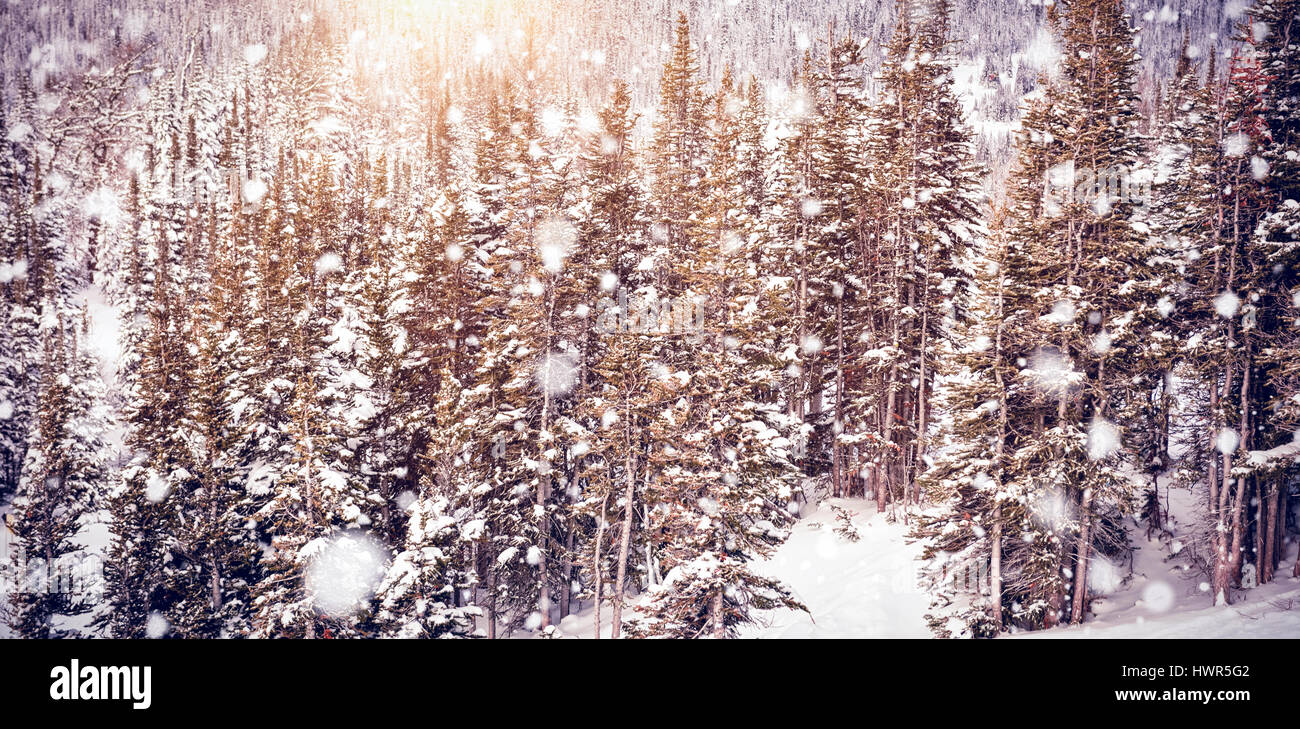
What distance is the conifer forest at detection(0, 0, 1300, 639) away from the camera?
52.7 ft

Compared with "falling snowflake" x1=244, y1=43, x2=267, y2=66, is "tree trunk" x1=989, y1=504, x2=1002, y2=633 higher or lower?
lower

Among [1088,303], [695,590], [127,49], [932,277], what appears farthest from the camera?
[127,49]

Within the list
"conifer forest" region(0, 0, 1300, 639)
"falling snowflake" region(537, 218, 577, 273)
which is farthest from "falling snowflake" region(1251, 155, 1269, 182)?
"falling snowflake" region(537, 218, 577, 273)

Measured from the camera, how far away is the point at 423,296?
80.9 ft

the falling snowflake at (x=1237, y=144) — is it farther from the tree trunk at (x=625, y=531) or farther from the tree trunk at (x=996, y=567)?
the tree trunk at (x=625, y=531)

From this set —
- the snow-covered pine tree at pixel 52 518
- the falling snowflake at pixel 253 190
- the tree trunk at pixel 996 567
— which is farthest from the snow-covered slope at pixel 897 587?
the falling snowflake at pixel 253 190

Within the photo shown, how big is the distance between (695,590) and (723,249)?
882 centimetres

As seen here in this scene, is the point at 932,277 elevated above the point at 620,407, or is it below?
above

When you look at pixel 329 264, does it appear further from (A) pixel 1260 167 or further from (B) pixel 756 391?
(A) pixel 1260 167

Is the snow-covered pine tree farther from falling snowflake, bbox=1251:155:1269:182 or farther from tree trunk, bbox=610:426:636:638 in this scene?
falling snowflake, bbox=1251:155:1269:182

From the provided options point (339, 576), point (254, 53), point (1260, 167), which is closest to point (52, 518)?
point (339, 576)

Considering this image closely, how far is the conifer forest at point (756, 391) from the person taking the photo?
52.7 ft
